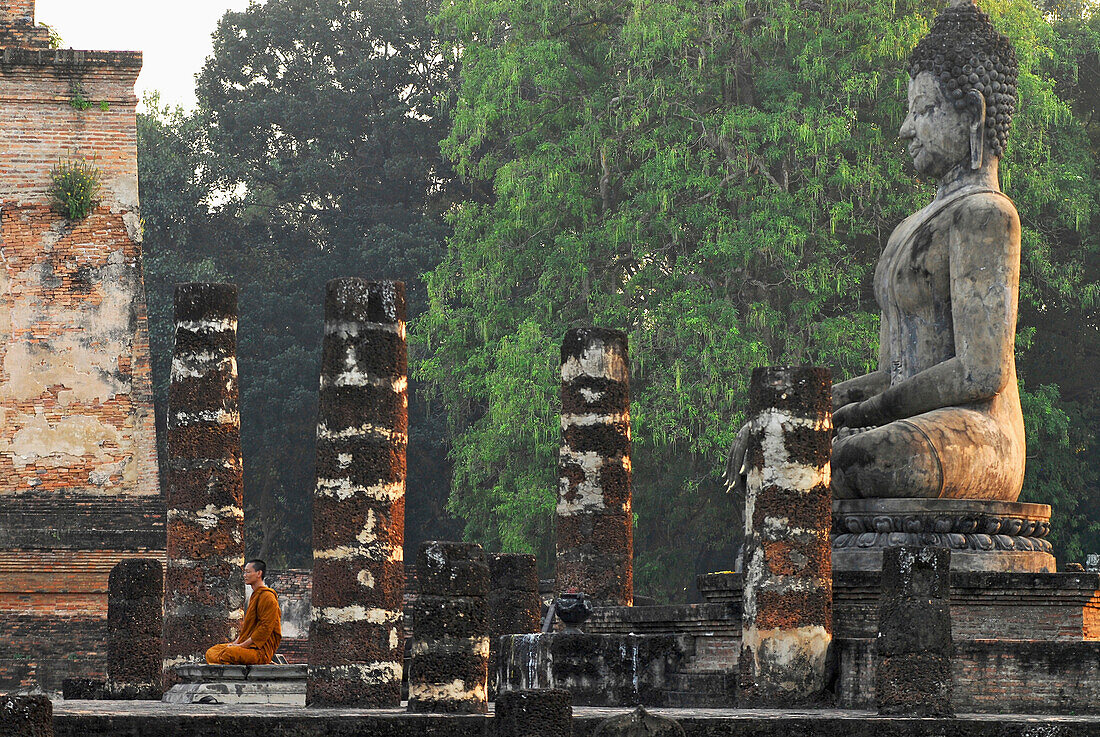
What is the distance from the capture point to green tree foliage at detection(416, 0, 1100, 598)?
25453mm

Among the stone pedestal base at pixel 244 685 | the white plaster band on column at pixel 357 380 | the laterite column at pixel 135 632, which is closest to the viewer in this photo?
the white plaster band on column at pixel 357 380

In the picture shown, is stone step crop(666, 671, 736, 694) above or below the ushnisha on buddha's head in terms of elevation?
below

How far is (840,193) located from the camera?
85.7ft

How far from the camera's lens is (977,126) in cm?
1349

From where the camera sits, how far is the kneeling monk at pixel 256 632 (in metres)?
14.6

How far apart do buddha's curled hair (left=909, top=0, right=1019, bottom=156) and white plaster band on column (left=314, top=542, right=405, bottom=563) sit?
556 cm

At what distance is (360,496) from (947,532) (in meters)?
4.54

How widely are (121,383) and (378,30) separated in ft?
48.6

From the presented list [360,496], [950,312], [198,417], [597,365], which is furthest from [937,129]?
[198,417]

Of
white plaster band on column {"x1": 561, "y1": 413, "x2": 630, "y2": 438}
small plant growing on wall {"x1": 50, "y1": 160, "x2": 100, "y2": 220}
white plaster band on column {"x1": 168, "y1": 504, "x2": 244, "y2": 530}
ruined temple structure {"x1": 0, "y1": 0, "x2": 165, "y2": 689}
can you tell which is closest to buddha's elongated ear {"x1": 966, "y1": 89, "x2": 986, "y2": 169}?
white plaster band on column {"x1": 561, "y1": 413, "x2": 630, "y2": 438}

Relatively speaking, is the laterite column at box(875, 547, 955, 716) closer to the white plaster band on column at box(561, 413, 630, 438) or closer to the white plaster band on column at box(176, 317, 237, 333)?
the white plaster band on column at box(561, 413, 630, 438)

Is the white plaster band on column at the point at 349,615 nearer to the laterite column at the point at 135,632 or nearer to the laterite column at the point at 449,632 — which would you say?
the laterite column at the point at 449,632

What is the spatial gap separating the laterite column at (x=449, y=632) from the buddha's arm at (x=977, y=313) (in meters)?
3.49

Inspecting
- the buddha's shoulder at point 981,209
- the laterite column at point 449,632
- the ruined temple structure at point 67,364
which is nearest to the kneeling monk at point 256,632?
the laterite column at point 449,632
